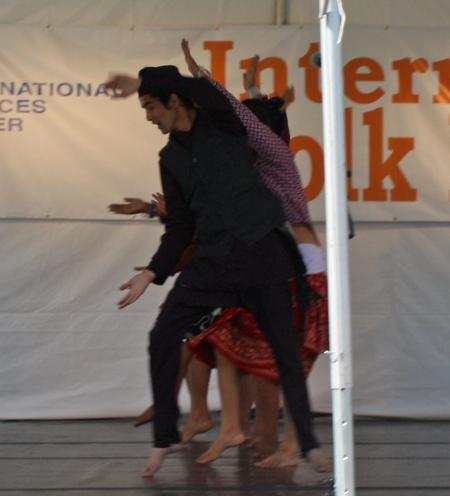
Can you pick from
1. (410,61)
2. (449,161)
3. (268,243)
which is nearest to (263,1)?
(410,61)

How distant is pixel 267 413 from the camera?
8.30 feet

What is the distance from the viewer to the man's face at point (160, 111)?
2311 millimetres

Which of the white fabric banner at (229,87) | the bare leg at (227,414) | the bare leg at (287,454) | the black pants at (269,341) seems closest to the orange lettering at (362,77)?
the white fabric banner at (229,87)

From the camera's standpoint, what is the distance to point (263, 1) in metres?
3.37

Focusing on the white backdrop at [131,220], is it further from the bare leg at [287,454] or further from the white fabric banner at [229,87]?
the bare leg at [287,454]

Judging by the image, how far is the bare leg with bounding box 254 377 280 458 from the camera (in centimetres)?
253

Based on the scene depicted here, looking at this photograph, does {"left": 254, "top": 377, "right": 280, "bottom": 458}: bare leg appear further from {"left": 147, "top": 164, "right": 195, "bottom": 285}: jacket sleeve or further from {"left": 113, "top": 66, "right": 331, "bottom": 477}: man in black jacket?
{"left": 147, "top": 164, "right": 195, "bottom": 285}: jacket sleeve

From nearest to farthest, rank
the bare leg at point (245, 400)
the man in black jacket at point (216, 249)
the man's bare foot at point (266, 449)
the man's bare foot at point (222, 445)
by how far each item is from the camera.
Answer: the man in black jacket at point (216, 249) → the man's bare foot at point (222, 445) → the man's bare foot at point (266, 449) → the bare leg at point (245, 400)

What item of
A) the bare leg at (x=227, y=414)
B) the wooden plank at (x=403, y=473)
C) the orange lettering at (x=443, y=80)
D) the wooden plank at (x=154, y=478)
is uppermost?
the orange lettering at (x=443, y=80)

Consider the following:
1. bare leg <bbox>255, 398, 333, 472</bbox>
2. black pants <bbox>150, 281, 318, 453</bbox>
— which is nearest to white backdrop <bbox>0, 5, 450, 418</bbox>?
bare leg <bbox>255, 398, 333, 472</bbox>

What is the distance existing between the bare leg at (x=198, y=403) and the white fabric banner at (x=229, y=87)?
0.96m

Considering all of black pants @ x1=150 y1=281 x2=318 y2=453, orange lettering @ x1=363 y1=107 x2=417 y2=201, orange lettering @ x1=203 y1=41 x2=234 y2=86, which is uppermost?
orange lettering @ x1=203 y1=41 x2=234 y2=86

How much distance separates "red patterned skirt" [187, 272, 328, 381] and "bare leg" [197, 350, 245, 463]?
Answer: 0.14ft

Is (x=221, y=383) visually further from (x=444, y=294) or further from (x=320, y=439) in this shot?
(x=444, y=294)
